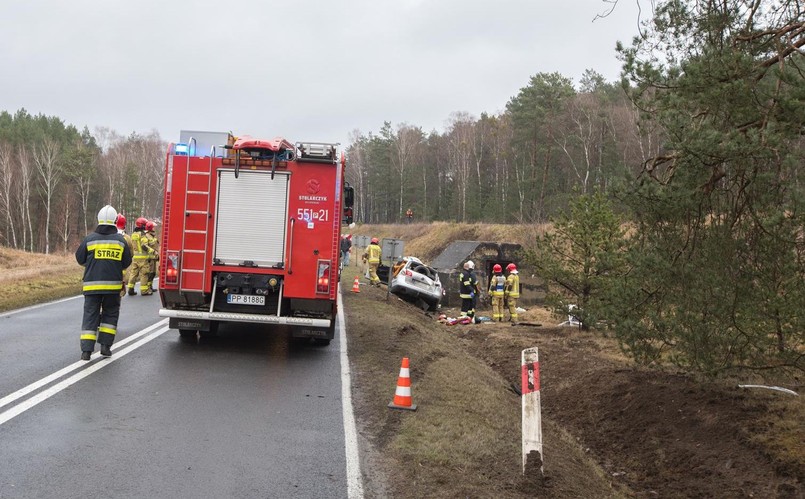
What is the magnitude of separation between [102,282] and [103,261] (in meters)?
0.29

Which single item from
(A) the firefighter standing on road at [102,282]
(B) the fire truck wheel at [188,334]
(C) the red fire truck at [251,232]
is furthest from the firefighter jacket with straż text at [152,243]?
(A) the firefighter standing on road at [102,282]

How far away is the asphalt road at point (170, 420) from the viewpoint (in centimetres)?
461

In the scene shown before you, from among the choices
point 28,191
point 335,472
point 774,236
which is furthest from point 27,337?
point 28,191

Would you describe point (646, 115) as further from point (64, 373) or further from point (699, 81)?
point (64, 373)

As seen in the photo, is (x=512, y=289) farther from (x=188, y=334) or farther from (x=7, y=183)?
(x=7, y=183)

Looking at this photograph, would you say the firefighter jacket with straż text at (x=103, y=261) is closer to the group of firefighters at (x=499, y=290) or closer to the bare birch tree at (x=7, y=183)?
the group of firefighters at (x=499, y=290)

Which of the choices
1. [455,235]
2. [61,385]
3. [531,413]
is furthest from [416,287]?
[455,235]

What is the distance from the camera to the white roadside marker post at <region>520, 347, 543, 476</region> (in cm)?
529

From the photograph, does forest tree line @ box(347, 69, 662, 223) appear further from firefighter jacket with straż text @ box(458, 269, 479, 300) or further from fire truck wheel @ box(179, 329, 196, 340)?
fire truck wheel @ box(179, 329, 196, 340)

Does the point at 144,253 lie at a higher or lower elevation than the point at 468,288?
higher

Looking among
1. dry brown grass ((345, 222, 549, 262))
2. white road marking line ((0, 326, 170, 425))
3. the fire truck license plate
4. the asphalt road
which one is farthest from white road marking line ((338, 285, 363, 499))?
dry brown grass ((345, 222, 549, 262))

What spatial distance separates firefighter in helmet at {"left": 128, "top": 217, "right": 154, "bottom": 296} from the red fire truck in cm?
658

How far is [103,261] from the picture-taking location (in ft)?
27.6

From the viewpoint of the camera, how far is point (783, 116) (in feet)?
18.1
